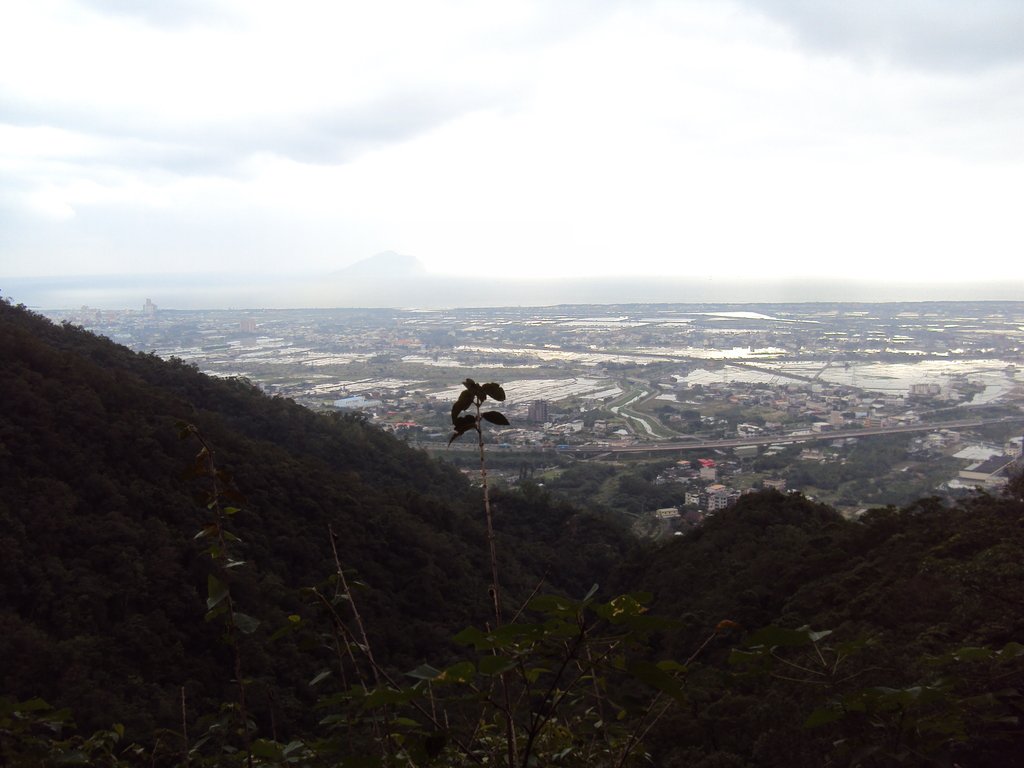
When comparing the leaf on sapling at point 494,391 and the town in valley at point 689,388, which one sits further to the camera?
the town in valley at point 689,388

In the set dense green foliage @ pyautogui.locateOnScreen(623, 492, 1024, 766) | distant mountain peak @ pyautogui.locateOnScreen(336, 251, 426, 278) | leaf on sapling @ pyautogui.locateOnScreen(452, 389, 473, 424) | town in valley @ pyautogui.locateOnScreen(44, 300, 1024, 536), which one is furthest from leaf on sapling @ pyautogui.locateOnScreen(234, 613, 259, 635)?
distant mountain peak @ pyautogui.locateOnScreen(336, 251, 426, 278)

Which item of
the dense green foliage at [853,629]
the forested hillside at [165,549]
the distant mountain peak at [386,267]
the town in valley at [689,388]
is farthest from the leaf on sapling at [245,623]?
the distant mountain peak at [386,267]

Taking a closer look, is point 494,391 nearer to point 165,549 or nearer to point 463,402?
point 463,402

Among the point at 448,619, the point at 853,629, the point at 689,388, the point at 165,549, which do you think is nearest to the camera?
the point at 853,629

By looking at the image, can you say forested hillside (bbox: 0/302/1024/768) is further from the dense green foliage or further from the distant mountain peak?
the distant mountain peak

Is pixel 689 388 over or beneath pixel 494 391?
beneath

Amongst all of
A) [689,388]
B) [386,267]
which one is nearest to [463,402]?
[689,388]

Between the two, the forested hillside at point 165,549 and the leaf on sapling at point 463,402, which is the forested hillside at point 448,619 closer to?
the forested hillside at point 165,549

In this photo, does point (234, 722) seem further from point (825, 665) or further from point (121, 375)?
point (121, 375)

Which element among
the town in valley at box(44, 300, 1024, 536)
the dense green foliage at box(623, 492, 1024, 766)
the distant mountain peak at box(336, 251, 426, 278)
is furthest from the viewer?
the distant mountain peak at box(336, 251, 426, 278)

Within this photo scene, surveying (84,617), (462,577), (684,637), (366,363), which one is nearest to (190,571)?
(84,617)
